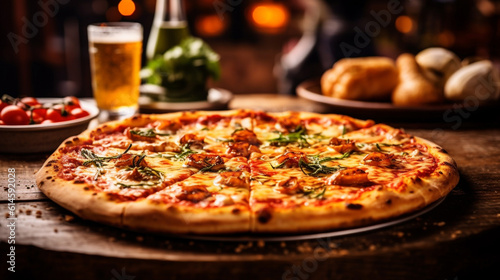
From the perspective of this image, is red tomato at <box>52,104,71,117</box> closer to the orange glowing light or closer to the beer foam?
the beer foam

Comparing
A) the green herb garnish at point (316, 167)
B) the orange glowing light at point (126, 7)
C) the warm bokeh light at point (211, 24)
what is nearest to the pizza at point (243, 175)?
the green herb garnish at point (316, 167)

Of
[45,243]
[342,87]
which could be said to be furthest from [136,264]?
[342,87]

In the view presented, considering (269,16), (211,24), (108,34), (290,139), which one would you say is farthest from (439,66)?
(211,24)

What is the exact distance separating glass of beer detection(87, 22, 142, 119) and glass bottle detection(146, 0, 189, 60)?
52cm

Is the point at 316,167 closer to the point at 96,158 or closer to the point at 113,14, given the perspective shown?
the point at 96,158

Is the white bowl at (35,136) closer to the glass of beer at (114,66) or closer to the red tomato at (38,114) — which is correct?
the red tomato at (38,114)

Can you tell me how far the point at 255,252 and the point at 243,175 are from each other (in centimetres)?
56

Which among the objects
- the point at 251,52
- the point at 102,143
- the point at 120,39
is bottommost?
the point at 251,52

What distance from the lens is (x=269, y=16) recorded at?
10477 millimetres

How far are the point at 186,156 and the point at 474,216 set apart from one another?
130cm

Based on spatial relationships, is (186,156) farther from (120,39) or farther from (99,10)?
(99,10)

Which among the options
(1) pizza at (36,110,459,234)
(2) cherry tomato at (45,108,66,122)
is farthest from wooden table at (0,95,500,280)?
(2) cherry tomato at (45,108,66,122)

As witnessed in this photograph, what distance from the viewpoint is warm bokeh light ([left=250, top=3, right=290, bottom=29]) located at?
1045cm

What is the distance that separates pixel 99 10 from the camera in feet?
30.9
